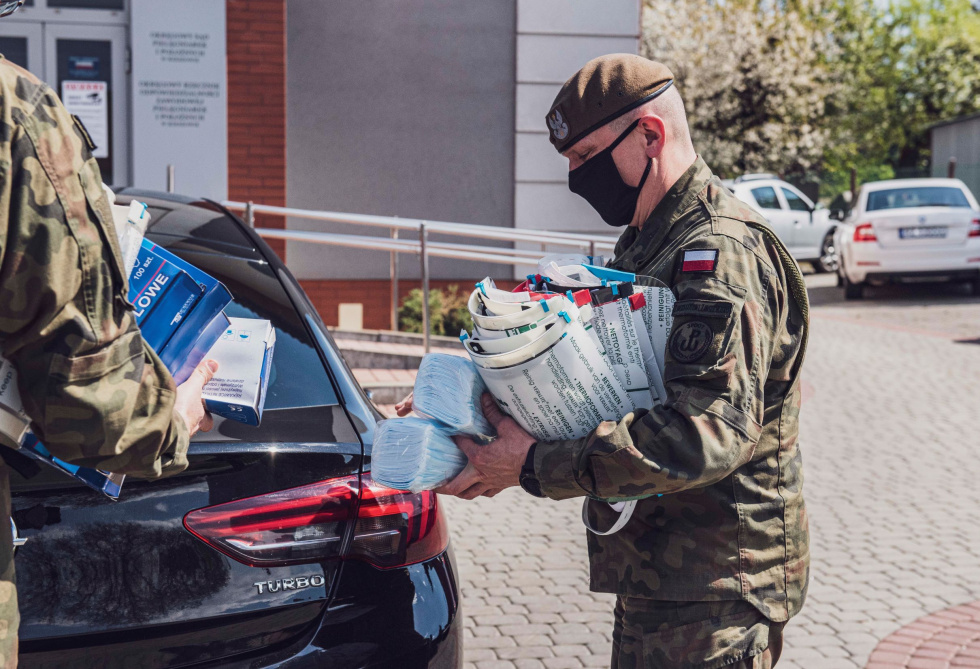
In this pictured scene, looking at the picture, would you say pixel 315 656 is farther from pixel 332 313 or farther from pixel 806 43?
pixel 806 43

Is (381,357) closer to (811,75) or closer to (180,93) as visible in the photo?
(180,93)

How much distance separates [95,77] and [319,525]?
834 centimetres

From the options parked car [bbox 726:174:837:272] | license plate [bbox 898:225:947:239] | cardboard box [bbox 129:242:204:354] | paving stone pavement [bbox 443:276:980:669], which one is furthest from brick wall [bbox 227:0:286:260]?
parked car [bbox 726:174:837:272]

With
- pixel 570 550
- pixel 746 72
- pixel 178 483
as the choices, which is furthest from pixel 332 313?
pixel 746 72

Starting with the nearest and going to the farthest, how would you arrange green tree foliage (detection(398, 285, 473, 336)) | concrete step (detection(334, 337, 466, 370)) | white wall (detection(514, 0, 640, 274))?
1. concrete step (detection(334, 337, 466, 370))
2. green tree foliage (detection(398, 285, 473, 336))
3. white wall (detection(514, 0, 640, 274))

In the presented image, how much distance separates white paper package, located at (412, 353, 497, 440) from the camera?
190cm

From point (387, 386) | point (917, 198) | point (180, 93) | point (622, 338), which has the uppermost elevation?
point (180, 93)

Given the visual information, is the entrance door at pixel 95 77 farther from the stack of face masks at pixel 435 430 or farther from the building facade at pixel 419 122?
the stack of face masks at pixel 435 430

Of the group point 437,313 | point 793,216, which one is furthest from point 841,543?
point 793,216

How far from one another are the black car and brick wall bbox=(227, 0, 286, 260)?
24.5 ft

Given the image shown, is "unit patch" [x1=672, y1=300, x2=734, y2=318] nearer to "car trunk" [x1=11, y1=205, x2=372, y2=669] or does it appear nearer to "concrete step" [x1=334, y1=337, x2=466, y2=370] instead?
"car trunk" [x1=11, y1=205, x2=372, y2=669]

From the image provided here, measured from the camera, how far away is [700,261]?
191cm

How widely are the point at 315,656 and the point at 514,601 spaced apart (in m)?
2.39

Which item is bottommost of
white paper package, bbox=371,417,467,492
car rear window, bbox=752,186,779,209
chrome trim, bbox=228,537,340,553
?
chrome trim, bbox=228,537,340,553
